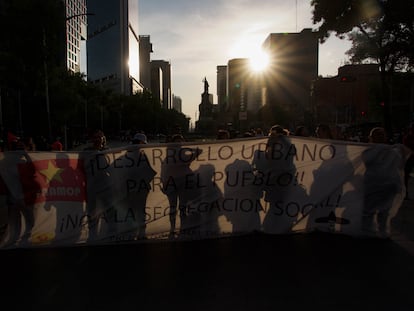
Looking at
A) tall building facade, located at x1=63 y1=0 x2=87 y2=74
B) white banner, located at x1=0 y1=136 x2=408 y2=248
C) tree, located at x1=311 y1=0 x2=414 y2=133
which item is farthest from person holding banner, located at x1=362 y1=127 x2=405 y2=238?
tall building facade, located at x1=63 y1=0 x2=87 y2=74

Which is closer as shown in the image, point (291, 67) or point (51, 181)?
point (51, 181)

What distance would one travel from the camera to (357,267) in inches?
211

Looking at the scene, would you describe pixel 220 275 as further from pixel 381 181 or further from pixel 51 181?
pixel 381 181

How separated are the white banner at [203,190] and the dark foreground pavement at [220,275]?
260mm

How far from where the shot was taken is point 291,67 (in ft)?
505

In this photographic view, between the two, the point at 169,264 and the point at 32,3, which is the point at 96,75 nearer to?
the point at 32,3

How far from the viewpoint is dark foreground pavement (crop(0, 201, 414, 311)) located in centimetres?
438

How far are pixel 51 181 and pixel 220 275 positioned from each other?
2.96 m

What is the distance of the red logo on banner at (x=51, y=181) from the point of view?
21.1ft

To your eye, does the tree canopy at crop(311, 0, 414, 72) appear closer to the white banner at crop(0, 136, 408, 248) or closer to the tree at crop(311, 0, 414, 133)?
the tree at crop(311, 0, 414, 133)

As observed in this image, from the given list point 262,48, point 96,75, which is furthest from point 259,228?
point 262,48

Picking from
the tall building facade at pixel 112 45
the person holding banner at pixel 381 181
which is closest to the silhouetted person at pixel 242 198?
the person holding banner at pixel 381 181

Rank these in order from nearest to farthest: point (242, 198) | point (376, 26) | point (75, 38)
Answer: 1. point (242, 198)
2. point (376, 26)
3. point (75, 38)

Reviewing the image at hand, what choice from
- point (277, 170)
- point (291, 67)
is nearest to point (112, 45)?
point (291, 67)
